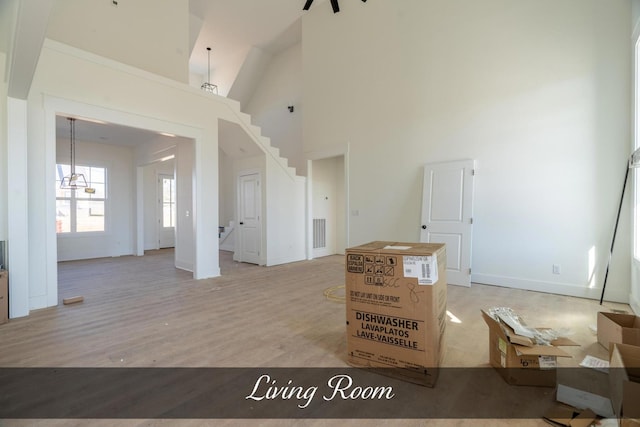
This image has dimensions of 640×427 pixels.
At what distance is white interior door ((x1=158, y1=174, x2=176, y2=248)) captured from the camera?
29.5 feet

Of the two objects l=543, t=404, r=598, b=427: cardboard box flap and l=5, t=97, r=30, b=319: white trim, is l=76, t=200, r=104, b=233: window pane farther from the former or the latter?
l=543, t=404, r=598, b=427: cardboard box flap

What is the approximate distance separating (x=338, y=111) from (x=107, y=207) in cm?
651

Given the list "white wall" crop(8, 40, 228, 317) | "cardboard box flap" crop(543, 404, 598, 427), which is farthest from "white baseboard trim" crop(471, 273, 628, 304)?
"white wall" crop(8, 40, 228, 317)

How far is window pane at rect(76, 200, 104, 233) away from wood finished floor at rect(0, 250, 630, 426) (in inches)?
114

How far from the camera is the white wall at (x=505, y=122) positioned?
386 cm

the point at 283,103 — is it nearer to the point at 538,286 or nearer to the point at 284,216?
the point at 284,216

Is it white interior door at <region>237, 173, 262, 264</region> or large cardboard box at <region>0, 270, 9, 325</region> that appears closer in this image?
large cardboard box at <region>0, 270, 9, 325</region>

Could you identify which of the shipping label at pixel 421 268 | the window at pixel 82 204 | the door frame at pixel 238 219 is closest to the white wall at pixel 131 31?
the door frame at pixel 238 219

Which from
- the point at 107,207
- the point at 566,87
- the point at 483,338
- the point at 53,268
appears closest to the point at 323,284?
A: the point at 483,338

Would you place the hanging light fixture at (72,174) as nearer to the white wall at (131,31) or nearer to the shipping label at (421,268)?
the white wall at (131,31)

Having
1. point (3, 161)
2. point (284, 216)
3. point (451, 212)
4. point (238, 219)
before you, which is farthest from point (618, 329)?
point (238, 219)

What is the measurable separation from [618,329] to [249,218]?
239 inches

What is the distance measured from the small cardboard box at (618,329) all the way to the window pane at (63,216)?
9.71 meters

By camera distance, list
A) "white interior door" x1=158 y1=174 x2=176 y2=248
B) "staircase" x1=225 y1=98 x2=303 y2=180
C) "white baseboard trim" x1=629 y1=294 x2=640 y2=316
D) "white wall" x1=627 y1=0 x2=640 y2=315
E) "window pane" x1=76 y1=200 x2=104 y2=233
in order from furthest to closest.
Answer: "white interior door" x1=158 y1=174 x2=176 y2=248 < "window pane" x1=76 y1=200 x2=104 y2=233 < "staircase" x1=225 y1=98 x2=303 y2=180 < "white wall" x1=627 y1=0 x2=640 y2=315 < "white baseboard trim" x1=629 y1=294 x2=640 y2=316
